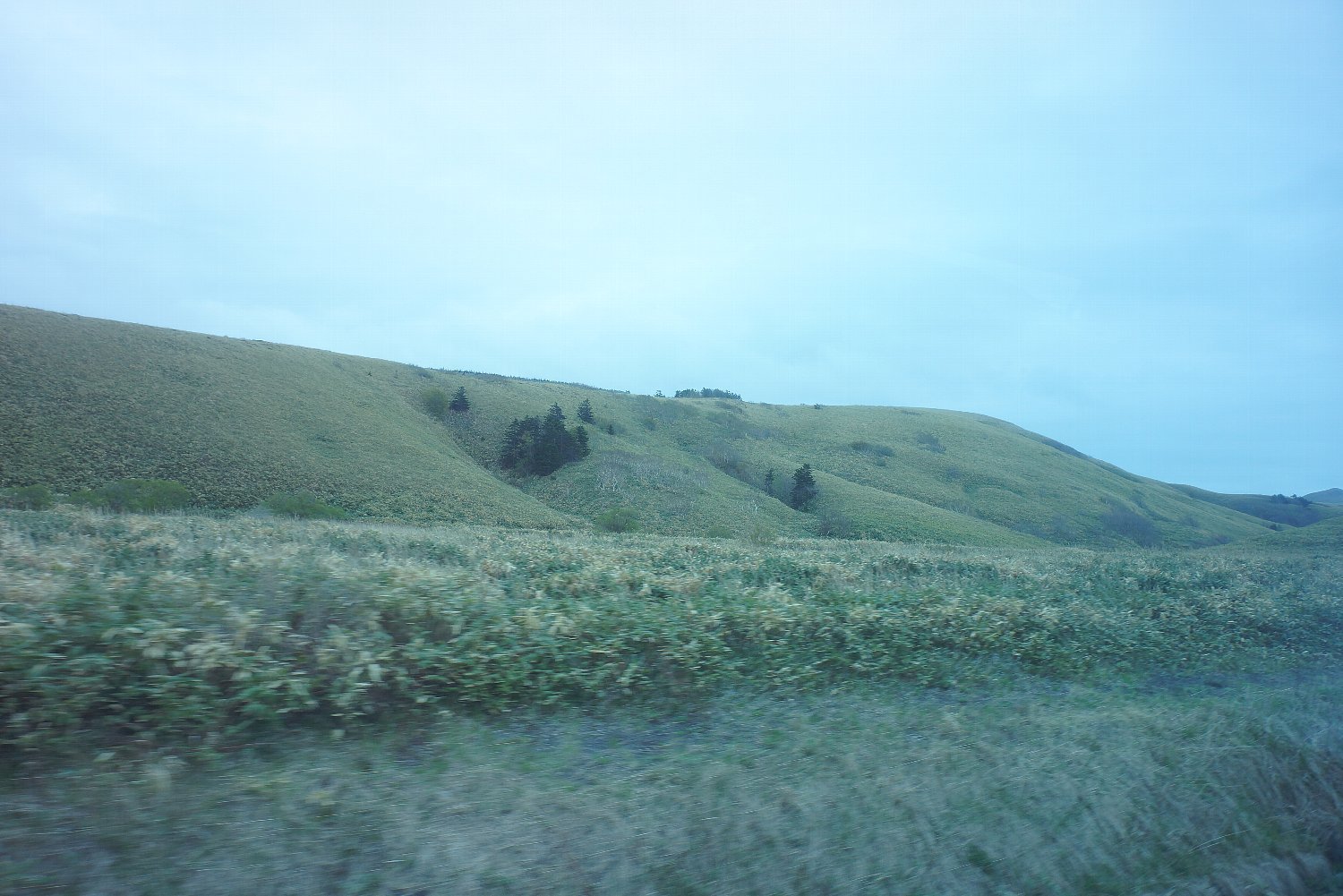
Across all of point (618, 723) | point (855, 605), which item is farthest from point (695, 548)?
point (618, 723)

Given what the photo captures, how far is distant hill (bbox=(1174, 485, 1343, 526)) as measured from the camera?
8306 cm

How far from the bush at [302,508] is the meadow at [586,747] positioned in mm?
23104

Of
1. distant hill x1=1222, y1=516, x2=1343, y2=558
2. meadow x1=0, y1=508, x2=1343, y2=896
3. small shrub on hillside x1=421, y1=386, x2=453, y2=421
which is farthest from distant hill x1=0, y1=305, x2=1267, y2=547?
meadow x1=0, y1=508, x2=1343, y2=896

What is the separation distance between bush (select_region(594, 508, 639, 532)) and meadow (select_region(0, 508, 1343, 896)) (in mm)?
31724

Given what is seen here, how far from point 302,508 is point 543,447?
23.7 m

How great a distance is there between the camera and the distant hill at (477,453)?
3341 cm

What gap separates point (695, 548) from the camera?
18.9 metres

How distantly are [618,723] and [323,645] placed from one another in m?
2.25

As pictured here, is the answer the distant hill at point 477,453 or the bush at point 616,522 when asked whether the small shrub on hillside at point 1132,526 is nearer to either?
the distant hill at point 477,453

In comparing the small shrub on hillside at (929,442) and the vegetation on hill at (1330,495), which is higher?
the vegetation on hill at (1330,495)

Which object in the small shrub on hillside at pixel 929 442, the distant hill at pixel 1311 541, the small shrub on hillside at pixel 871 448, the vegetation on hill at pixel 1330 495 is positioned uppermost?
the vegetation on hill at pixel 1330 495

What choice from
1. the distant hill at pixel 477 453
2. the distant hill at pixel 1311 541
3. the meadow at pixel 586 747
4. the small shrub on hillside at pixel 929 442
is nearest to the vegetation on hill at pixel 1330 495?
the distant hill at pixel 477 453

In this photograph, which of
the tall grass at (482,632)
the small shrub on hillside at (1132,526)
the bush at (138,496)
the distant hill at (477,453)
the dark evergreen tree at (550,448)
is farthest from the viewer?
the small shrub on hillside at (1132,526)

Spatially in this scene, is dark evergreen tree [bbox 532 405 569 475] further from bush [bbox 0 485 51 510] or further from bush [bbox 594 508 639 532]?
bush [bbox 0 485 51 510]
